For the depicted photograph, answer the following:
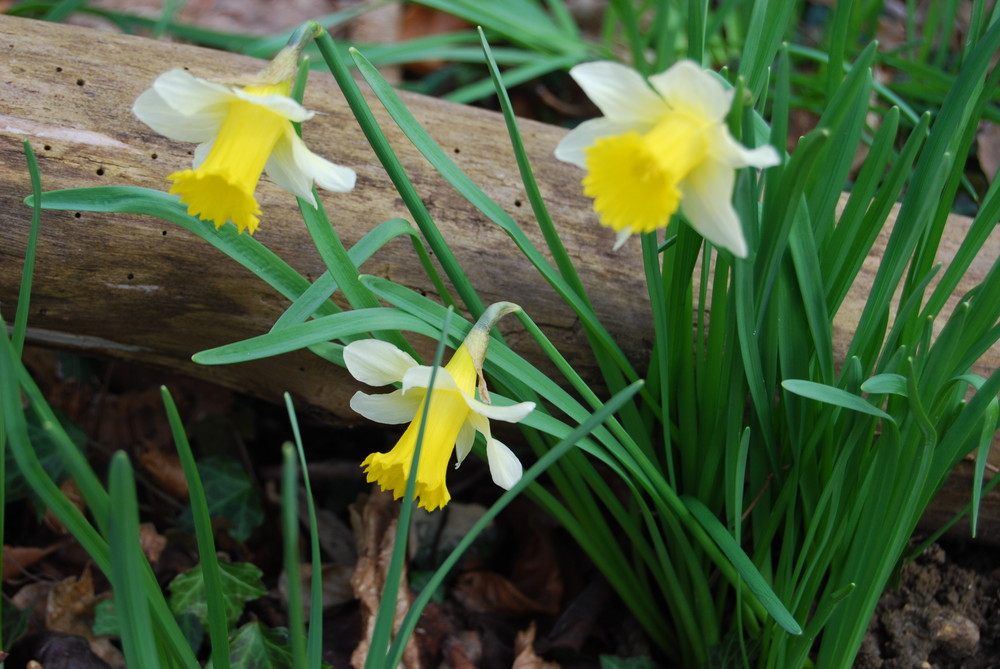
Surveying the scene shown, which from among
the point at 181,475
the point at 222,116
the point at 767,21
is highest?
the point at 767,21

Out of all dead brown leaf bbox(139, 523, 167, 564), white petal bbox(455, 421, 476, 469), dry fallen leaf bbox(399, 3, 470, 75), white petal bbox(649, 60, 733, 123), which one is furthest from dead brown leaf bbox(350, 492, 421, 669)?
dry fallen leaf bbox(399, 3, 470, 75)

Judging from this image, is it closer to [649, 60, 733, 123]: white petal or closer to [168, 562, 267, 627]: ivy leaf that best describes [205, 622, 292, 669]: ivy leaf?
[168, 562, 267, 627]: ivy leaf

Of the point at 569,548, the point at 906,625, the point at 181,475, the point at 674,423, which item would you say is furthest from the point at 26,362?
the point at 906,625

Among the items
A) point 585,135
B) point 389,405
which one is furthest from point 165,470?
point 585,135

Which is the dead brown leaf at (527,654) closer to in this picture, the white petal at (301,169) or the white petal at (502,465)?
the white petal at (502,465)

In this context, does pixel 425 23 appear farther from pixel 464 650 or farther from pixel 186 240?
pixel 464 650

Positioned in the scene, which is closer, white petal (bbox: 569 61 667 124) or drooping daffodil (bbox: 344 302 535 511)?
white petal (bbox: 569 61 667 124)

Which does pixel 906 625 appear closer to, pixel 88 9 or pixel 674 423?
pixel 674 423
